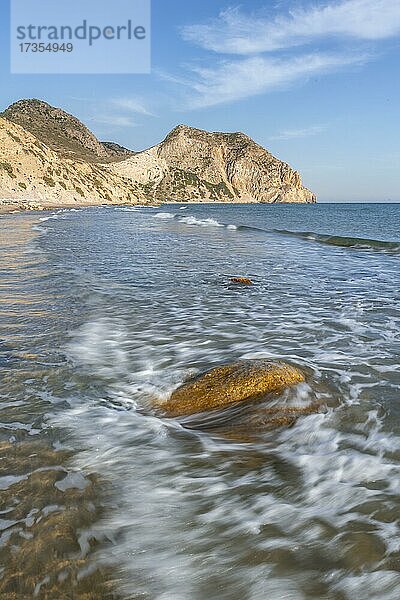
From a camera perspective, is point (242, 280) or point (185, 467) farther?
point (242, 280)

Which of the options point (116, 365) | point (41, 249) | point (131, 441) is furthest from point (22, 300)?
point (41, 249)

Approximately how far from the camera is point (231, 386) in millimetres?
5473

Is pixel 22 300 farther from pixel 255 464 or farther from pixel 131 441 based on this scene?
pixel 255 464

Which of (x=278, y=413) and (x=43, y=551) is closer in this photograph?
(x=43, y=551)

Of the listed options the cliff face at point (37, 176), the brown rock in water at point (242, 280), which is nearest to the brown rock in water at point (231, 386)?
the brown rock in water at point (242, 280)

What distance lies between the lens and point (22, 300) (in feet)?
32.7

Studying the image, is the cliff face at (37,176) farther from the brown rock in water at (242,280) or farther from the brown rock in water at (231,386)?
the brown rock in water at (231,386)

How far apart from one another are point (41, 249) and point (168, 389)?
16117mm

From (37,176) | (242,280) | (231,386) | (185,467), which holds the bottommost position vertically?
(185,467)

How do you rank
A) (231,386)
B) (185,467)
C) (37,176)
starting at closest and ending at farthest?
(185,467)
(231,386)
(37,176)

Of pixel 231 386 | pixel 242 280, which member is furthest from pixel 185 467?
pixel 242 280

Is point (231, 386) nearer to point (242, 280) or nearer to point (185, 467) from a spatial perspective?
point (185, 467)

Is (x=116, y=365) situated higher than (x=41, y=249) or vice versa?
(x=41, y=249)

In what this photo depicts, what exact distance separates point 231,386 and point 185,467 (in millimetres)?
1524
